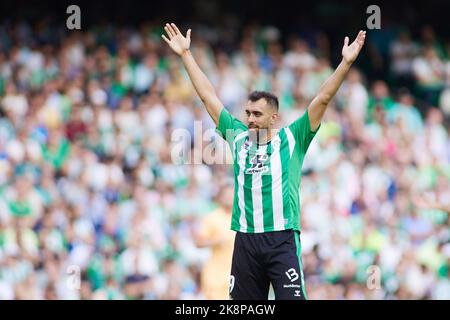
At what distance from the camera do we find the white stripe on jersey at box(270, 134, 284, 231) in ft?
28.2

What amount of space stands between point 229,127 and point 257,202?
29.2 inches

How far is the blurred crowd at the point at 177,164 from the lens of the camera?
15.2 metres

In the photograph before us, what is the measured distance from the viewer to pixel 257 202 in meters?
8.61

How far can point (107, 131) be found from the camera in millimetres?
17984

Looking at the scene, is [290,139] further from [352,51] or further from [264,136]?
[352,51]

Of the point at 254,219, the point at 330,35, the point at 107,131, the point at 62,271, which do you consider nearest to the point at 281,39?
the point at 330,35

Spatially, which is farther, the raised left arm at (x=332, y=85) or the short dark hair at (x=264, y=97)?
the short dark hair at (x=264, y=97)

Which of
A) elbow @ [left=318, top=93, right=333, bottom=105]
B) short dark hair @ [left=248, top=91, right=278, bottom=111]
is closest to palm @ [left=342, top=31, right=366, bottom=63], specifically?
elbow @ [left=318, top=93, right=333, bottom=105]

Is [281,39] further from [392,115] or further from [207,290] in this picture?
[207,290]

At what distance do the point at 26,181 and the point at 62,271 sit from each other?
2190 mm

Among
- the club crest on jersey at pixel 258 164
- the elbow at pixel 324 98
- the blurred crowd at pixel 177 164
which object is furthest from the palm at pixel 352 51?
the blurred crowd at pixel 177 164

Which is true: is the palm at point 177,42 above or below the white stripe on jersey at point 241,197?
above
